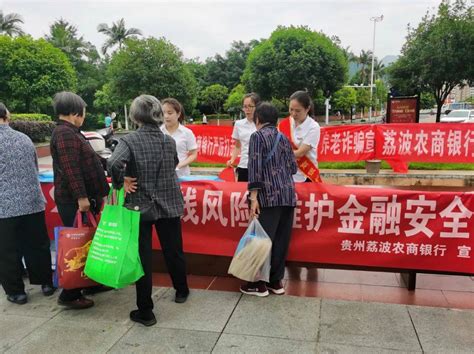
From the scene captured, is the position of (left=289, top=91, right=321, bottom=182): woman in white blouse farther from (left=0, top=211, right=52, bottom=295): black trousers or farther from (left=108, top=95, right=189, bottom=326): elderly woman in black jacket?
(left=0, top=211, right=52, bottom=295): black trousers

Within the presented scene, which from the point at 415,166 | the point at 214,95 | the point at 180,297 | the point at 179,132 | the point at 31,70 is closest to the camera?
the point at 180,297

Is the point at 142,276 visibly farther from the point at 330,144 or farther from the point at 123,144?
the point at 330,144

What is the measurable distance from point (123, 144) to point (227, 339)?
1455 millimetres

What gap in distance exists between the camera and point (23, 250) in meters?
3.44

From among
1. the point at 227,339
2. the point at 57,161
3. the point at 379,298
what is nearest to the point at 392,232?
the point at 379,298

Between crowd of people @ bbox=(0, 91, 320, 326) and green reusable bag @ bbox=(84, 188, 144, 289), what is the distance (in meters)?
0.09

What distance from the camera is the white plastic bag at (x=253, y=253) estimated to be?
3129 millimetres

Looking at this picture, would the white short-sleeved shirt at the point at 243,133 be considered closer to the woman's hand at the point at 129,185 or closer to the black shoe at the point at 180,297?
the black shoe at the point at 180,297

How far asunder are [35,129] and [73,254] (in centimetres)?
1474

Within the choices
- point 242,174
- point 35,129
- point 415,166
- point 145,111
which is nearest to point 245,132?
point 242,174

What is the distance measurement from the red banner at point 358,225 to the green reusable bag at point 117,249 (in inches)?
39.2

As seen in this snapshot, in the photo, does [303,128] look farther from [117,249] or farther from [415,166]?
[415,166]

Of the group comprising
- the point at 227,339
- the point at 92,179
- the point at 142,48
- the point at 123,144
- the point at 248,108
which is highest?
the point at 142,48

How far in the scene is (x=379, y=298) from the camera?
328cm
